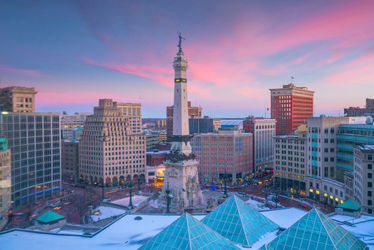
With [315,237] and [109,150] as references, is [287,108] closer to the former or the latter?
[109,150]

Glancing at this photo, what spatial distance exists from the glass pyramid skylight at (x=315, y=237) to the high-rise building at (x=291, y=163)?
247ft

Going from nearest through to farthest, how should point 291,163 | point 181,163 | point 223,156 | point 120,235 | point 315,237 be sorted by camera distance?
point 315,237
point 120,235
point 181,163
point 291,163
point 223,156

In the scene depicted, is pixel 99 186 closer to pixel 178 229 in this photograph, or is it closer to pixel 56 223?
pixel 56 223

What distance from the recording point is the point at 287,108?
185750mm

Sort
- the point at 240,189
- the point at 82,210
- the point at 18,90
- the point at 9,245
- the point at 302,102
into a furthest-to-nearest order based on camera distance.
Answer: the point at 302,102 → the point at 240,189 → the point at 18,90 → the point at 82,210 → the point at 9,245

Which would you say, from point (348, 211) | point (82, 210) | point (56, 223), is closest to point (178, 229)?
point (56, 223)

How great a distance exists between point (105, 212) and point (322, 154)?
69.2 m

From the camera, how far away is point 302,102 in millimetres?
195250

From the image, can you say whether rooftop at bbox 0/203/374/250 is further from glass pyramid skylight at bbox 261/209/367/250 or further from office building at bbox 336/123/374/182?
office building at bbox 336/123/374/182

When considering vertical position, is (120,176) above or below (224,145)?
below

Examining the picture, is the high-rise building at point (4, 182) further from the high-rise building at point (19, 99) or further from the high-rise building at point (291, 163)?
the high-rise building at point (291, 163)

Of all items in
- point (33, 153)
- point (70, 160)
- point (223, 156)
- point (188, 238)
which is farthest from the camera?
point (70, 160)

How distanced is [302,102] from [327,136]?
9732 centimetres

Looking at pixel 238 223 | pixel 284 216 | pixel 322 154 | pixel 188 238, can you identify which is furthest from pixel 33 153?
pixel 322 154
